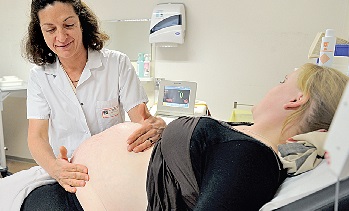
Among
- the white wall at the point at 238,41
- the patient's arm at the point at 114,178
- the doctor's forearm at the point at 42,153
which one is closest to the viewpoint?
the patient's arm at the point at 114,178

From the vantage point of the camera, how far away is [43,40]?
160 cm

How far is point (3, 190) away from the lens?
1215 millimetres

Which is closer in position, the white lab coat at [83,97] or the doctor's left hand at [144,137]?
the doctor's left hand at [144,137]

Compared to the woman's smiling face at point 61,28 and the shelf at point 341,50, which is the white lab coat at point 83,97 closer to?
the woman's smiling face at point 61,28

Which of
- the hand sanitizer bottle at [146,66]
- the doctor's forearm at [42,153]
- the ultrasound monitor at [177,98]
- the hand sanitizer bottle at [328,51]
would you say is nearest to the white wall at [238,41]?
the hand sanitizer bottle at [146,66]

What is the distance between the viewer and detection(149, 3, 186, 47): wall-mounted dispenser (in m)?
2.63

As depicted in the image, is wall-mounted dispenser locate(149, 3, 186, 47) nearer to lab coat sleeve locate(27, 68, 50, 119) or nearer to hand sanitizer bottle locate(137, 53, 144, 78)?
hand sanitizer bottle locate(137, 53, 144, 78)

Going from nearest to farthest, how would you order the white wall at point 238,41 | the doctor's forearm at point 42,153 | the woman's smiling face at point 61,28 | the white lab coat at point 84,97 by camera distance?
the doctor's forearm at point 42,153, the woman's smiling face at point 61,28, the white lab coat at point 84,97, the white wall at point 238,41

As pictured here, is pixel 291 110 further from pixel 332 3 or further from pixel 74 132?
pixel 332 3

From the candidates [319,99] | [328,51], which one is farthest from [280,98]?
[328,51]

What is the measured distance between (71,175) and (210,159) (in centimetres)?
53

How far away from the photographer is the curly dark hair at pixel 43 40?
1.56 metres

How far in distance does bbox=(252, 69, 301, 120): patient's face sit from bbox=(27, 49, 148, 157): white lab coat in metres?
0.73

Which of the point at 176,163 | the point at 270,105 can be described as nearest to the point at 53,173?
the point at 176,163
